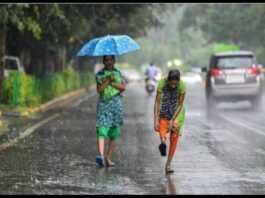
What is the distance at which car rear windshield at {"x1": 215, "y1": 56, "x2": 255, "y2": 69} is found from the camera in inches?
971

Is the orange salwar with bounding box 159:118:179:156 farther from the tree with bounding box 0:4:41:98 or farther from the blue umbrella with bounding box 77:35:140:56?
the tree with bounding box 0:4:41:98

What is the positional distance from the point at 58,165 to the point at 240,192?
3449 millimetres

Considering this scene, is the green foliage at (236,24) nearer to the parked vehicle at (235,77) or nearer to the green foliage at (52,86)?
the green foliage at (52,86)

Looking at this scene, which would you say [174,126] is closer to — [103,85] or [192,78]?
[103,85]

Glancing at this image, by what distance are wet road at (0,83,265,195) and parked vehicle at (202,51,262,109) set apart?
5.57 meters

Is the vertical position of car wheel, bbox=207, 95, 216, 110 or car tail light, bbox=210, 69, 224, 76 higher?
car tail light, bbox=210, 69, 224, 76

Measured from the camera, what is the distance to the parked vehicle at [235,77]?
2462 cm

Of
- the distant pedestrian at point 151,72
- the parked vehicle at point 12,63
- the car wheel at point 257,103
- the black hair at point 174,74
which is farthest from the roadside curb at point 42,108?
the black hair at point 174,74

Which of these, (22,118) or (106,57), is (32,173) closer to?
(106,57)

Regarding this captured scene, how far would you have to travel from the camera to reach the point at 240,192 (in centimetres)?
871

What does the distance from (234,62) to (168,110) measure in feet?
47.5

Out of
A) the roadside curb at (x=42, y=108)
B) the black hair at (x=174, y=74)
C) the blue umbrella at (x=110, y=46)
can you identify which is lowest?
the roadside curb at (x=42, y=108)

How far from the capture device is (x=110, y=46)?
1115cm

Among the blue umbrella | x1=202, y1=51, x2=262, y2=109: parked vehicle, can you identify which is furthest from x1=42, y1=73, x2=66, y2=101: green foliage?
the blue umbrella
